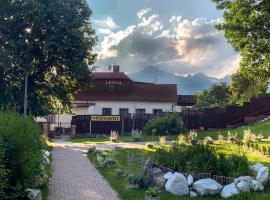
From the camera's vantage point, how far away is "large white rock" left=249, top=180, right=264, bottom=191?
34.2 ft

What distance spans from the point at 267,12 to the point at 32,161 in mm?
17415

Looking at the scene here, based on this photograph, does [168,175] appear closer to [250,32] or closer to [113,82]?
[250,32]

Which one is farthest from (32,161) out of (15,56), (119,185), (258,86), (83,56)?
(258,86)

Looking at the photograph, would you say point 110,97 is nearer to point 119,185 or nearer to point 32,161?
point 119,185

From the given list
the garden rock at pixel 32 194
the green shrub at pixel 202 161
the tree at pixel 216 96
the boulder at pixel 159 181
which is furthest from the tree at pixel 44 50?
the tree at pixel 216 96

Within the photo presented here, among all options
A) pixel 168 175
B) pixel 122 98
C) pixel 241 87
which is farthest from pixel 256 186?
pixel 241 87

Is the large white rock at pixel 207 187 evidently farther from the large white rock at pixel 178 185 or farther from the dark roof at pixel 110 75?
the dark roof at pixel 110 75

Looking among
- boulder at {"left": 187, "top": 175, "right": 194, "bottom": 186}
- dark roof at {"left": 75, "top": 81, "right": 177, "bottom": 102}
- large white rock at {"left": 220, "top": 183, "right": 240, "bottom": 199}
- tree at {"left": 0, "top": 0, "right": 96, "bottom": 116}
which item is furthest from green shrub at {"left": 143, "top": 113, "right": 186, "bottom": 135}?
large white rock at {"left": 220, "top": 183, "right": 240, "bottom": 199}

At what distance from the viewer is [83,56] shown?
3156cm

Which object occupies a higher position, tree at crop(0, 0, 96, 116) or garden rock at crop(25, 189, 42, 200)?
tree at crop(0, 0, 96, 116)

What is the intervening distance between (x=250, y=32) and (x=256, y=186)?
1507cm

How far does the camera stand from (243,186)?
402 inches

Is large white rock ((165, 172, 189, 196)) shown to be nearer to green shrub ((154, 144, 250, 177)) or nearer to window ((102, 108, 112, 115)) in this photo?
green shrub ((154, 144, 250, 177))

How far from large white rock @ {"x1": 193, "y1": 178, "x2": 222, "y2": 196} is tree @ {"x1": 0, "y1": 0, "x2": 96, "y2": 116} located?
19231mm
